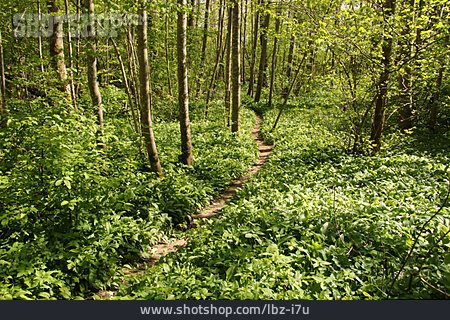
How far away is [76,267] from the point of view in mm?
5000

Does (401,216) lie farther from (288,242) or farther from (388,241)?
(288,242)

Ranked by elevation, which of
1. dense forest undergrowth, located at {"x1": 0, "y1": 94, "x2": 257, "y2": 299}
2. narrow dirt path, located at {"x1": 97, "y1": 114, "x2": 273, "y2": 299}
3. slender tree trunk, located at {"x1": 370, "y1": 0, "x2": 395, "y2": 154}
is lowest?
narrow dirt path, located at {"x1": 97, "y1": 114, "x2": 273, "y2": 299}

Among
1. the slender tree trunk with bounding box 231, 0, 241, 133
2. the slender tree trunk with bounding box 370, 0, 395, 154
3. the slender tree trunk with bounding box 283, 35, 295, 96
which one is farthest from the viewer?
the slender tree trunk with bounding box 283, 35, 295, 96

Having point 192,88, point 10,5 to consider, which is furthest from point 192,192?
point 192,88

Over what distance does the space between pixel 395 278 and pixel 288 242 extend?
143 centimetres

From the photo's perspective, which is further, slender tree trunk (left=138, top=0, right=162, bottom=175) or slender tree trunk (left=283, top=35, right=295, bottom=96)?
slender tree trunk (left=283, top=35, right=295, bottom=96)

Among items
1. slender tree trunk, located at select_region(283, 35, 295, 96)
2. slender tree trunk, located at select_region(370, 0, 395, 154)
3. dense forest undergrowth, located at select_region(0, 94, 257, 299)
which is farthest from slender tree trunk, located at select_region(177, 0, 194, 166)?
slender tree trunk, located at select_region(283, 35, 295, 96)

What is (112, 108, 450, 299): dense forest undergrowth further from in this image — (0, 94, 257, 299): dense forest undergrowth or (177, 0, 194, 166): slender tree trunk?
(177, 0, 194, 166): slender tree trunk

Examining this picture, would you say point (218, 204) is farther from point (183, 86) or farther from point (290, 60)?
point (290, 60)

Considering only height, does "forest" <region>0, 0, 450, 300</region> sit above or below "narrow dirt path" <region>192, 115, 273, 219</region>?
above

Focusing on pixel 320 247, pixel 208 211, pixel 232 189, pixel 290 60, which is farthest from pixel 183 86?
pixel 290 60

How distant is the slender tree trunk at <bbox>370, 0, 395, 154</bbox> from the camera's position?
8.57 meters

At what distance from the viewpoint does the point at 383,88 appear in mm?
8578

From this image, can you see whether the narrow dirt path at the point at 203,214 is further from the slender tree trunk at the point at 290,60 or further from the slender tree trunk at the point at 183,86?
the slender tree trunk at the point at 290,60
